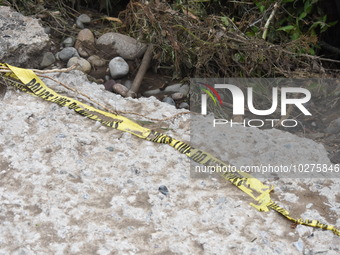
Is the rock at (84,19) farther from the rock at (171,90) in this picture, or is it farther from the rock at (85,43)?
the rock at (171,90)

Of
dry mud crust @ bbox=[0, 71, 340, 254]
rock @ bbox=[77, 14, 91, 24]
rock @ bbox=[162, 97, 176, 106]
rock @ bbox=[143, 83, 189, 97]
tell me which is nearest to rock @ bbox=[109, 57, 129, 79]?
rock @ bbox=[143, 83, 189, 97]

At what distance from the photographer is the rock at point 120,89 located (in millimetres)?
3595

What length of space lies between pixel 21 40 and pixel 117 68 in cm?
68

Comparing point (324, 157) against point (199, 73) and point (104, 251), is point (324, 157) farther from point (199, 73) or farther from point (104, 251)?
point (104, 251)

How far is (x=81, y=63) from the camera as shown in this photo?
372 cm

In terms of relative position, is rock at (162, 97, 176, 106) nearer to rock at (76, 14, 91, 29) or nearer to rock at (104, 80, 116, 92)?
rock at (104, 80, 116, 92)

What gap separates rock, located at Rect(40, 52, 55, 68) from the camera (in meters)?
3.70

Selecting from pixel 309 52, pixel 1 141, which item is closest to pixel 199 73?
pixel 309 52

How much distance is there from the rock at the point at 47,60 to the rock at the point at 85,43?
22 centimetres

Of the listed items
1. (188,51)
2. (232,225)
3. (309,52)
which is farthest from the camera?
(309,52)

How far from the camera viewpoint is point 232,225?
2.37 meters

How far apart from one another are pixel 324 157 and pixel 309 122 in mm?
684

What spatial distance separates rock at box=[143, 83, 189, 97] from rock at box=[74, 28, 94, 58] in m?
0.57

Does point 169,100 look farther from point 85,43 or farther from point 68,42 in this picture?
point 68,42
